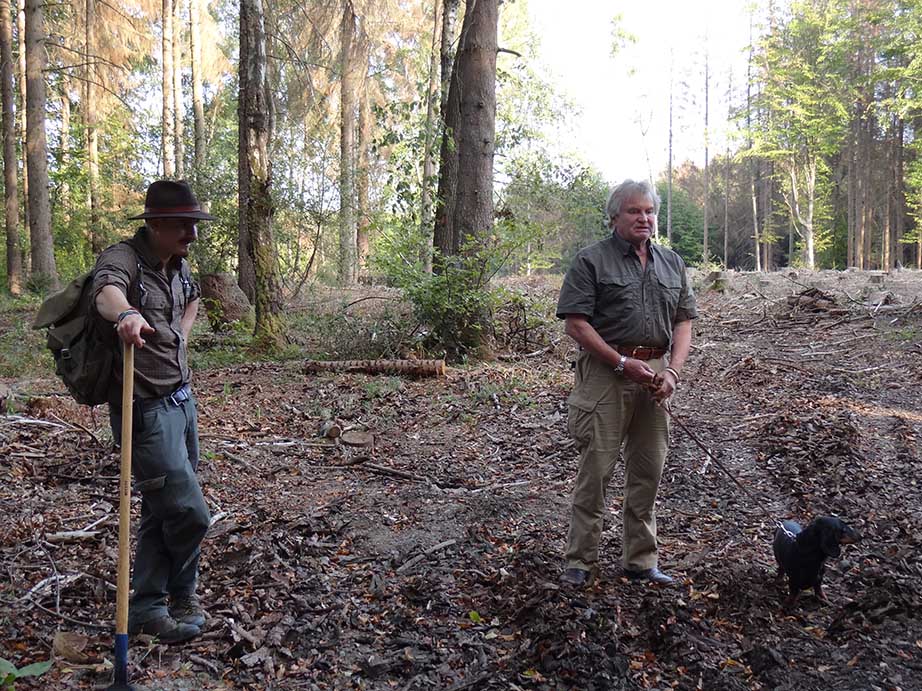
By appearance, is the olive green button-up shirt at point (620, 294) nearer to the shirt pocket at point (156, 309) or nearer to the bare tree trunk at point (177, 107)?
the shirt pocket at point (156, 309)

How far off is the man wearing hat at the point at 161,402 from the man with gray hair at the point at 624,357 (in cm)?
180

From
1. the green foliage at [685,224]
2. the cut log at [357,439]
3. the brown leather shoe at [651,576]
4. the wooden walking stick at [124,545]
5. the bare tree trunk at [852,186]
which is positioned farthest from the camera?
the green foliage at [685,224]

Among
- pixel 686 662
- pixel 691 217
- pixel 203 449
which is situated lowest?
pixel 686 662

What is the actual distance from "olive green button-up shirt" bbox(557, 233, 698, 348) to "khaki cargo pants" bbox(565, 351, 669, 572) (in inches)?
6.5

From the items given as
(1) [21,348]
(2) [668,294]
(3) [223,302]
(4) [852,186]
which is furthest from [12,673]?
(4) [852,186]

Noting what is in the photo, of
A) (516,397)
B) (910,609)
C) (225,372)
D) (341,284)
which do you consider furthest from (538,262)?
(910,609)

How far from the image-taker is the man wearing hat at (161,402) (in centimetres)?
285

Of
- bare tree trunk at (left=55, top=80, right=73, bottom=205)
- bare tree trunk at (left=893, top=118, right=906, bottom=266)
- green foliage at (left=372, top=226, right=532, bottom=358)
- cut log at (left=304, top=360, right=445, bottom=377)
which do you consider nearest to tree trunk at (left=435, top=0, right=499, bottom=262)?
green foliage at (left=372, top=226, right=532, bottom=358)

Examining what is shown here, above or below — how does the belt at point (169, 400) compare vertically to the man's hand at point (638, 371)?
below

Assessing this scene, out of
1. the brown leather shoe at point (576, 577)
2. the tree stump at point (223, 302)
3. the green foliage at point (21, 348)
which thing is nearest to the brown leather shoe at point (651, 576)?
the brown leather shoe at point (576, 577)

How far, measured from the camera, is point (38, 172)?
52.6 ft

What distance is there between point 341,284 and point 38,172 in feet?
23.9

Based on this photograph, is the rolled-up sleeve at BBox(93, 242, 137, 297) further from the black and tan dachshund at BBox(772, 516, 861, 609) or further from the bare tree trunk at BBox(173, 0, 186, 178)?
the bare tree trunk at BBox(173, 0, 186, 178)

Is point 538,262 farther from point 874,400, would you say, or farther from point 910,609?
point 910,609
